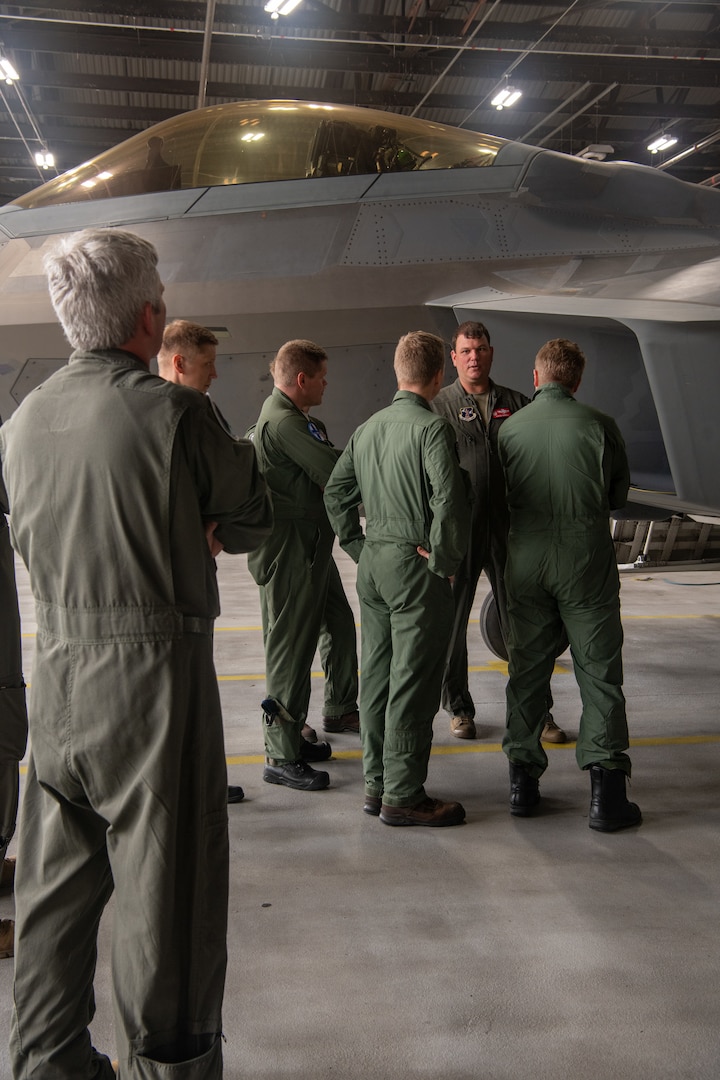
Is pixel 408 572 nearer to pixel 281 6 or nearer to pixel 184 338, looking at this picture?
pixel 184 338

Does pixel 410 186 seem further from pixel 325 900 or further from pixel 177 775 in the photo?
pixel 177 775

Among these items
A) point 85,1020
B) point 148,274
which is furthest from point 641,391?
point 85,1020

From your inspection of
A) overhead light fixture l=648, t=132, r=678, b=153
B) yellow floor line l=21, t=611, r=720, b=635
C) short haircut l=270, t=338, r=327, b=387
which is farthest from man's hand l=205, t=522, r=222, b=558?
overhead light fixture l=648, t=132, r=678, b=153

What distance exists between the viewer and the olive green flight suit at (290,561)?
4223 mm

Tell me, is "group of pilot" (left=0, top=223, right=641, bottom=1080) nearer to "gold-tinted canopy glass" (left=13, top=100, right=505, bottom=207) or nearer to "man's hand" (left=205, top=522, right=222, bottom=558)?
"man's hand" (left=205, top=522, right=222, bottom=558)

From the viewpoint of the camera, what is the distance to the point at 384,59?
49.5 feet

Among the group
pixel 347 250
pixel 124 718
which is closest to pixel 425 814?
pixel 124 718

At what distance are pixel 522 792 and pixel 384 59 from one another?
14428mm

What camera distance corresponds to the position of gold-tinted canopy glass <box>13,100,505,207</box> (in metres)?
5.35

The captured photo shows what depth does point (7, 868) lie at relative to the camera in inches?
129

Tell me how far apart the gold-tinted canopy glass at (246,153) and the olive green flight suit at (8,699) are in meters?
3.17

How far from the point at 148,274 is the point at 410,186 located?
387 centimetres

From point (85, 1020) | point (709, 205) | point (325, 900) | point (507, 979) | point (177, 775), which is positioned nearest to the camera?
point (177, 775)

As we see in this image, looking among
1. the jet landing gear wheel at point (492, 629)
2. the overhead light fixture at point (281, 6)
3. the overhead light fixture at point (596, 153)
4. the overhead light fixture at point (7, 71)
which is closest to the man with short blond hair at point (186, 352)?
the jet landing gear wheel at point (492, 629)
